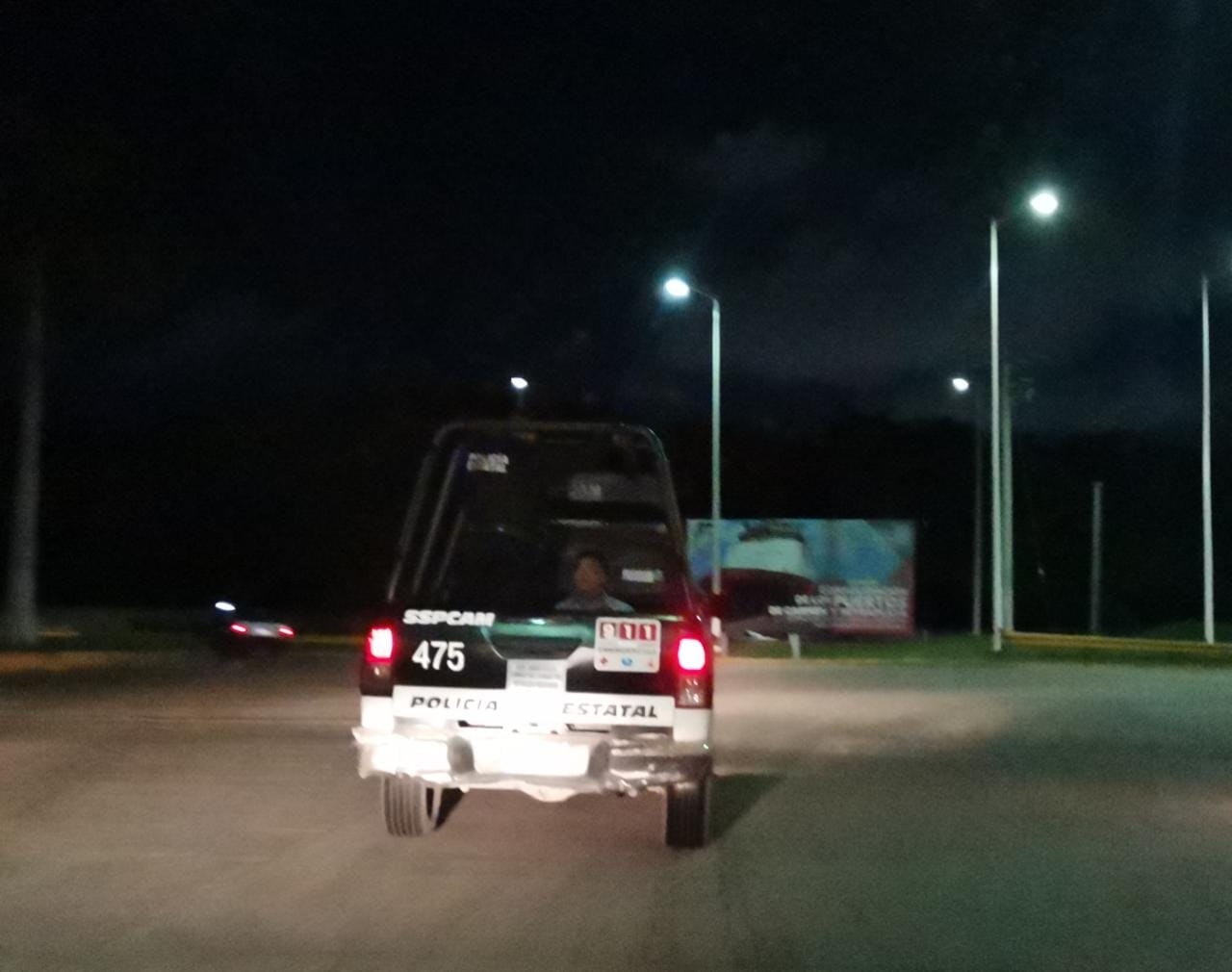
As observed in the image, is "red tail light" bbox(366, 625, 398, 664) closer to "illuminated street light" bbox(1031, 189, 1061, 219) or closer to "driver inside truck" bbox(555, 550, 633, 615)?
"driver inside truck" bbox(555, 550, 633, 615)

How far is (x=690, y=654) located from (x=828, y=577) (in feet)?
109

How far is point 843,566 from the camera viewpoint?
139 ft

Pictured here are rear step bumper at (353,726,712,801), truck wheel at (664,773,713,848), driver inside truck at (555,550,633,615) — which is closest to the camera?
rear step bumper at (353,726,712,801)

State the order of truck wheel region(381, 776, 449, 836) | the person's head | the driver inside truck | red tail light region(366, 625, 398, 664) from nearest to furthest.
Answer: red tail light region(366, 625, 398, 664) < truck wheel region(381, 776, 449, 836) < the driver inside truck < the person's head

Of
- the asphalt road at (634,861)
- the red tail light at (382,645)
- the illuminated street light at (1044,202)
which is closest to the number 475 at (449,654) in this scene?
the red tail light at (382,645)

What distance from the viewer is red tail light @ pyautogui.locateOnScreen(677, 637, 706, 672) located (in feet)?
31.5

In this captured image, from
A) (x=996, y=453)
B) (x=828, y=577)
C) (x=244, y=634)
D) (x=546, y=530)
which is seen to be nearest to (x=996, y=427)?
(x=996, y=453)

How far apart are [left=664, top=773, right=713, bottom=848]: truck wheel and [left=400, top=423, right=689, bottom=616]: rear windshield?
1.11 meters

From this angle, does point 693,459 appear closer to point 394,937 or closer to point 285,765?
point 285,765

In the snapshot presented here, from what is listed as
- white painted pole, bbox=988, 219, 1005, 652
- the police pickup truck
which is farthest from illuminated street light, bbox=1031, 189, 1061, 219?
the police pickup truck

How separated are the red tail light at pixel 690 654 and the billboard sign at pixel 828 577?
32.4 metres

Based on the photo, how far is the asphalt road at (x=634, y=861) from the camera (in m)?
7.61

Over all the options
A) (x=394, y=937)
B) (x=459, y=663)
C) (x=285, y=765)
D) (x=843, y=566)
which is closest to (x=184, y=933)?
(x=394, y=937)

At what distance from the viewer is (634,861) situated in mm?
9844
